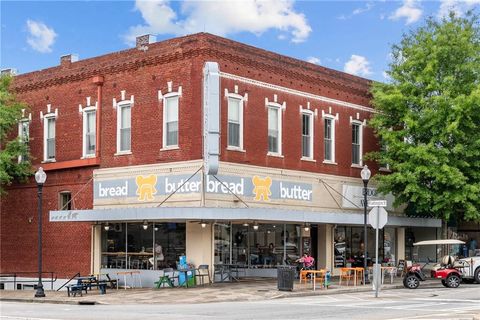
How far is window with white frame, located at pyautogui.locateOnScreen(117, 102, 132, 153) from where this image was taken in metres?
32.9

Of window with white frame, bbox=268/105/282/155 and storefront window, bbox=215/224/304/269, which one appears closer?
storefront window, bbox=215/224/304/269

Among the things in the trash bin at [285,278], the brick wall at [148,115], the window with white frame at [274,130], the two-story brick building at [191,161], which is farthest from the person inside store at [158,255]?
the window with white frame at [274,130]

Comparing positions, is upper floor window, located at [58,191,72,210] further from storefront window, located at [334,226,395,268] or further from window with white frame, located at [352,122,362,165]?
window with white frame, located at [352,122,362,165]

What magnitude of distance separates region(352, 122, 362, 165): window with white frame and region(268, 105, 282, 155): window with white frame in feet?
20.4

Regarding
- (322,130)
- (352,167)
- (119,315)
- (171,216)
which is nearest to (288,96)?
(322,130)

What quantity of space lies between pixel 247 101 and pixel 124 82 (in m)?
5.67

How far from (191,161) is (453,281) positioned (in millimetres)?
11930

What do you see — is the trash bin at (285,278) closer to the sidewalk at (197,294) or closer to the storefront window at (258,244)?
the sidewalk at (197,294)

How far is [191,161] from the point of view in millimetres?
30125

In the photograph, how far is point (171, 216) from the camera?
1128 inches

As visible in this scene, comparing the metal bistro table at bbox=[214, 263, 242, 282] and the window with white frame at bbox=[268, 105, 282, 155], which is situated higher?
the window with white frame at bbox=[268, 105, 282, 155]

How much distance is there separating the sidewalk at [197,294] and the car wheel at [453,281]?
196cm

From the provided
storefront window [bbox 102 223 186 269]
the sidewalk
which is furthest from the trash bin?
storefront window [bbox 102 223 186 269]

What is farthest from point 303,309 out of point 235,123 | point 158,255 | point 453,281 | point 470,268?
point 470,268
